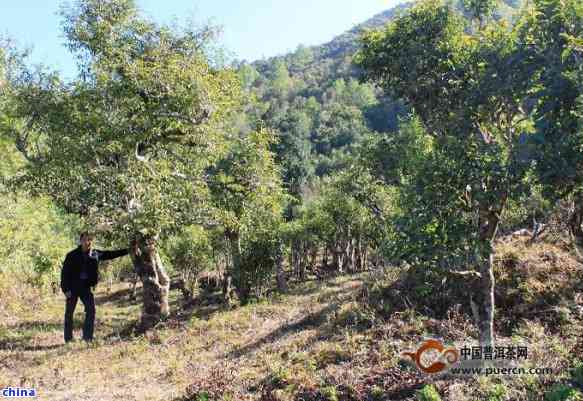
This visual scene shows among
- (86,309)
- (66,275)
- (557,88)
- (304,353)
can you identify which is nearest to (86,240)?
(66,275)

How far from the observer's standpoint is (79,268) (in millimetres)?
12234

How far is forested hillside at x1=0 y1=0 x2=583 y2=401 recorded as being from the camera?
22.3 ft

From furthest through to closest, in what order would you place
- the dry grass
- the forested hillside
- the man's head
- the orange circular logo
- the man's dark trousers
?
the man's dark trousers
the man's head
the orange circular logo
the dry grass
the forested hillside

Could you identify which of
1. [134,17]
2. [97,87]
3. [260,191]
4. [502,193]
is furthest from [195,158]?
[502,193]

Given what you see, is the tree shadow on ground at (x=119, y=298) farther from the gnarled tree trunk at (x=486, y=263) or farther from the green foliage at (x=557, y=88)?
the green foliage at (x=557, y=88)

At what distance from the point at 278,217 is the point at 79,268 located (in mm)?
10399

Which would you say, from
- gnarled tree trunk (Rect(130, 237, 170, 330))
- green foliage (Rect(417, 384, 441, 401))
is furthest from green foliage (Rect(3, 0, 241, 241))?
green foliage (Rect(417, 384, 441, 401))

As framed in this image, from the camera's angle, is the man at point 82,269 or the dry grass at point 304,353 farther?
the man at point 82,269

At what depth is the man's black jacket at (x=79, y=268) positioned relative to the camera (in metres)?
12.1

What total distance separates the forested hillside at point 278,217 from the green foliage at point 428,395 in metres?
0.03

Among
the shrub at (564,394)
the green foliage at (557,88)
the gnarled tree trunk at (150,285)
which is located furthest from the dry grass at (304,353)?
the green foliage at (557,88)

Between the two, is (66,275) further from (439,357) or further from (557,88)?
(557,88)

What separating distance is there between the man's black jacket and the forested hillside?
6 centimetres

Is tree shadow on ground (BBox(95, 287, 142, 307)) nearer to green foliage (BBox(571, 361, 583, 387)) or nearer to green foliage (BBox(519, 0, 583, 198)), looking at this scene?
green foliage (BBox(571, 361, 583, 387))
